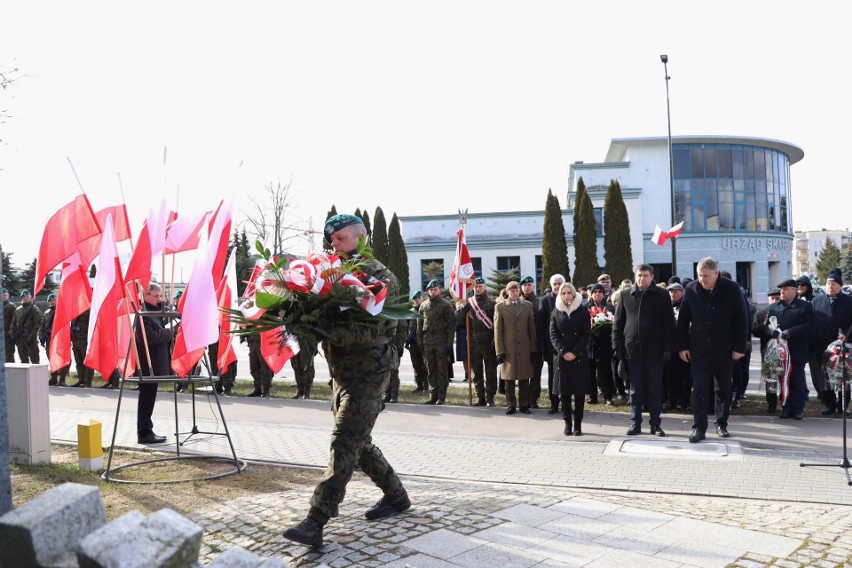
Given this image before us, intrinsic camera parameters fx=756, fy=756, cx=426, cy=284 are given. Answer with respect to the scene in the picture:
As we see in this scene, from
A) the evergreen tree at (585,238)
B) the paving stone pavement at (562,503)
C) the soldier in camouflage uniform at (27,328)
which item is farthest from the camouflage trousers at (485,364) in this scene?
the evergreen tree at (585,238)

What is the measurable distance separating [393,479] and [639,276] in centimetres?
535

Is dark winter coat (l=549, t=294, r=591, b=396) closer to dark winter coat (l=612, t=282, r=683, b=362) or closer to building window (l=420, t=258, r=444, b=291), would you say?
dark winter coat (l=612, t=282, r=683, b=362)

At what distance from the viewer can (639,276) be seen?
31.6 ft

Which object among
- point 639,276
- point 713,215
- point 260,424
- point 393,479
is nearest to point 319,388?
point 260,424

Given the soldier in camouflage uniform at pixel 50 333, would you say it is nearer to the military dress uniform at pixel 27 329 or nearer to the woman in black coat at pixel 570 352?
the military dress uniform at pixel 27 329

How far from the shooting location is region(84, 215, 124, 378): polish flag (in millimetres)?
7414

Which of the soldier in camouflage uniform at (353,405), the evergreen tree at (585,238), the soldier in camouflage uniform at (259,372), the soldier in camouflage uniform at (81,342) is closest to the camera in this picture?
the soldier in camouflage uniform at (353,405)

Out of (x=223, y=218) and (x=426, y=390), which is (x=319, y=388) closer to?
(x=426, y=390)

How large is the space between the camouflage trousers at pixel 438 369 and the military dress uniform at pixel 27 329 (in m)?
10.7

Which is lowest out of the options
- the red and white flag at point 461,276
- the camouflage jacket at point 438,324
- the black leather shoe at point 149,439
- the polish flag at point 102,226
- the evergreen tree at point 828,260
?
the black leather shoe at point 149,439

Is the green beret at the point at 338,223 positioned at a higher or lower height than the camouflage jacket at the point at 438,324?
higher

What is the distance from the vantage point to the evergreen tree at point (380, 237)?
46469 millimetres

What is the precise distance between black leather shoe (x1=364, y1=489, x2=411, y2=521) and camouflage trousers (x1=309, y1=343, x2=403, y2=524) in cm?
38

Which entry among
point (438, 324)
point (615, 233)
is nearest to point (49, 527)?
point (438, 324)
